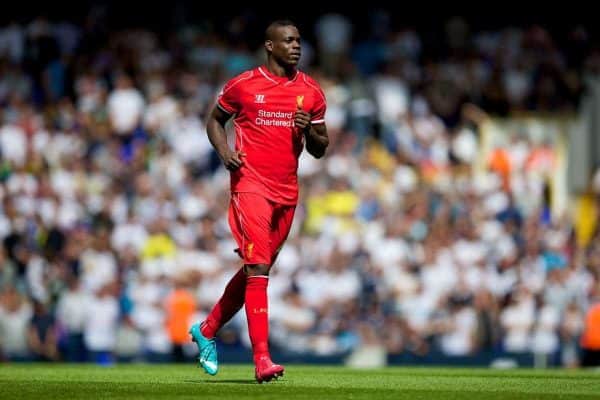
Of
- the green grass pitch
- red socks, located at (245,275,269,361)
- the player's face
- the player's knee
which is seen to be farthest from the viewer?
the player's face

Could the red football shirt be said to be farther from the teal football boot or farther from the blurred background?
the blurred background

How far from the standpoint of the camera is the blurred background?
21.6m

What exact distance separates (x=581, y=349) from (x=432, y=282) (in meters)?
2.39

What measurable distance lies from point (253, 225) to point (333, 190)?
1211cm

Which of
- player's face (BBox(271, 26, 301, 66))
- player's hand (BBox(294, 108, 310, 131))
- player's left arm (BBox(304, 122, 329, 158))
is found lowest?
player's left arm (BBox(304, 122, 329, 158))

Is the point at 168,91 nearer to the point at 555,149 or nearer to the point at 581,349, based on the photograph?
the point at 555,149

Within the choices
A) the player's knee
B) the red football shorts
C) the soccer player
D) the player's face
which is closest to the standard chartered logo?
the soccer player

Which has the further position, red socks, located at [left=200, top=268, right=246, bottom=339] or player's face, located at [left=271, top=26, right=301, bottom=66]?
red socks, located at [left=200, top=268, right=246, bottom=339]

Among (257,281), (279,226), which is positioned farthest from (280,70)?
(257,281)

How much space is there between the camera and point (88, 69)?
25438 millimetres

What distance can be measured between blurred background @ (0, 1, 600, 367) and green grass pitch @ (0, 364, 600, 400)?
320 inches

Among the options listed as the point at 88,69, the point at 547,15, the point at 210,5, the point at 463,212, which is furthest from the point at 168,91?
the point at 547,15

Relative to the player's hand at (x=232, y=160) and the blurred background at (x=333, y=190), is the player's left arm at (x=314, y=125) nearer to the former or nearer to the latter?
the player's hand at (x=232, y=160)

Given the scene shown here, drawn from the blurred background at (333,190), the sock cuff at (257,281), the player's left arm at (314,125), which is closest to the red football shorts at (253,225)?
the sock cuff at (257,281)
